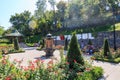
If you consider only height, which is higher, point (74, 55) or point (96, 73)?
point (74, 55)

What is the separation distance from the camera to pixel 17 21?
57906 millimetres

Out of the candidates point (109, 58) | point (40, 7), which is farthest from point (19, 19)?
point (109, 58)

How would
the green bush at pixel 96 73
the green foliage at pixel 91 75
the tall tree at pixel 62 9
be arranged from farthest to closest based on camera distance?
1. the tall tree at pixel 62 9
2. the green bush at pixel 96 73
3. the green foliage at pixel 91 75

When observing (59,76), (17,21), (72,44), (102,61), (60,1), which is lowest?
(102,61)

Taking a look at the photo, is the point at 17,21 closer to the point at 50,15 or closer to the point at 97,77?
the point at 50,15

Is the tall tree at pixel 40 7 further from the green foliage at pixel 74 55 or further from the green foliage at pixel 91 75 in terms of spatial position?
the green foliage at pixel 91 75

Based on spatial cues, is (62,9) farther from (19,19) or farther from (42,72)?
(42,72)

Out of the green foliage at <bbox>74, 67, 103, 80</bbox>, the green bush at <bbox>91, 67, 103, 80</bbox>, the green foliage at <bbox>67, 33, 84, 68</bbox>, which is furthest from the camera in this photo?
the green foliage at <bbox>67, 33, 84, 68</bbox>

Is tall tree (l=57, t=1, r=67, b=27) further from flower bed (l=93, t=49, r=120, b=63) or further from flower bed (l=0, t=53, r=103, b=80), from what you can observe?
flower bed (l=0, t=53, r=103, b=80)

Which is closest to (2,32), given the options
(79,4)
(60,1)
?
(60,1)

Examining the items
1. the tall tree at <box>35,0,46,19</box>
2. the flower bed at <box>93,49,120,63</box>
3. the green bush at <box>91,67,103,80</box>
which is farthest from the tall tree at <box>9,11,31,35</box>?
the green bush at <box>91,67,103,80</box>

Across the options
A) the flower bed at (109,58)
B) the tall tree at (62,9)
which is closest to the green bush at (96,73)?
the flower bed at (109,58)

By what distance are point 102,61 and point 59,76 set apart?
9.58 m

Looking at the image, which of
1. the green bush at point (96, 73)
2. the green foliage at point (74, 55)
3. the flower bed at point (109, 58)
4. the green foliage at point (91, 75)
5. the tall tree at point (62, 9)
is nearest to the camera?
the green foliage at point (91, 75)
